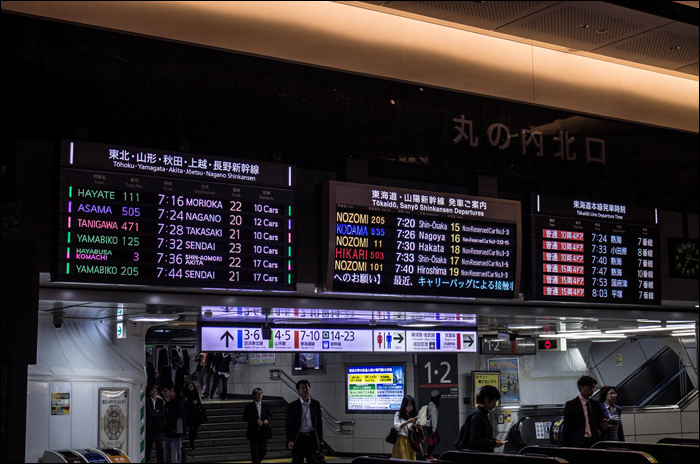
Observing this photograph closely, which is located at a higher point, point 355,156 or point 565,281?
point 355,156

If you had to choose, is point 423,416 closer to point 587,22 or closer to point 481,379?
point 481,379

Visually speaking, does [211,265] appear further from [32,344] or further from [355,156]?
[32,344]

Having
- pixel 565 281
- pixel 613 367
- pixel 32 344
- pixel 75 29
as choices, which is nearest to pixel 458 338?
pixel 565 281

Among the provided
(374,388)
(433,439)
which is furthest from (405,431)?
(374,388)

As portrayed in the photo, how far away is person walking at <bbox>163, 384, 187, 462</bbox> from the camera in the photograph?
12.2 m

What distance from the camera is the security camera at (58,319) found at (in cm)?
929

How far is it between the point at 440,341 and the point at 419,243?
3.06 m

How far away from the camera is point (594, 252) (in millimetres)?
7043

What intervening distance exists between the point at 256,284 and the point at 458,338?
424cm

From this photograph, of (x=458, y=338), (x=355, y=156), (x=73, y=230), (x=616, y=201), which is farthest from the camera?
(x=458, y=338)

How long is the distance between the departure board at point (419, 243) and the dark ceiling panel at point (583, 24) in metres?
1.43

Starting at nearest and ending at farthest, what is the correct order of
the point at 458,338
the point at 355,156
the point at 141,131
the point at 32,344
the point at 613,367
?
the point at 32,344
the point at 141,131
the point at 355,156
the point at 458,338
the point at 613,367

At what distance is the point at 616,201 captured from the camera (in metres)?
7.34

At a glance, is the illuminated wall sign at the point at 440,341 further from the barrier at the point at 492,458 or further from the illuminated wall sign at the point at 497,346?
the illuminated wall sign at the point at 497,346
